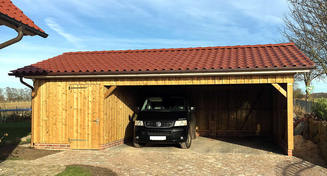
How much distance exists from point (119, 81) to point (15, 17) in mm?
4077

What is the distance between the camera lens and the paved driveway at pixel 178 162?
641 cm

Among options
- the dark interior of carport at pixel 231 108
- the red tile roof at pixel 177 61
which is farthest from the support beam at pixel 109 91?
the dark interior of carport at pixel 231 108

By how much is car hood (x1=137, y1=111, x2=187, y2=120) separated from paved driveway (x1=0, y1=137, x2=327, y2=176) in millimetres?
1010

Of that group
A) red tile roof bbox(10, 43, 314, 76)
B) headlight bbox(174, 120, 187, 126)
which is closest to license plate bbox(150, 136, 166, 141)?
headlight bbox(174, 120, 187, 126)

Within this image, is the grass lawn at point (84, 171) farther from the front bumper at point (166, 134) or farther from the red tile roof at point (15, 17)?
the red tile roof at point (15, 17)

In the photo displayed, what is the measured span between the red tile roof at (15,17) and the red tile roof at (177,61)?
2.90 metres

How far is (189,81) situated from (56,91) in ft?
14.5

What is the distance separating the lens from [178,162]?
7309 mm

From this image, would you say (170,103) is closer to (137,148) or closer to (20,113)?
(137,148)

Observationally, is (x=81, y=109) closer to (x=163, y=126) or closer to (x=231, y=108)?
(x=163, y=126)

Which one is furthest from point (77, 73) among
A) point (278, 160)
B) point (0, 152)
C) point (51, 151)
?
point (278, 160)

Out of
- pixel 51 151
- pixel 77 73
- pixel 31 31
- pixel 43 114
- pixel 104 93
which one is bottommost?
pixel 51 151

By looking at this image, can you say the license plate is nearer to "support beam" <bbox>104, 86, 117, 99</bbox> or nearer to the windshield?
the windshield

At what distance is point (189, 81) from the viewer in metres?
8.74
